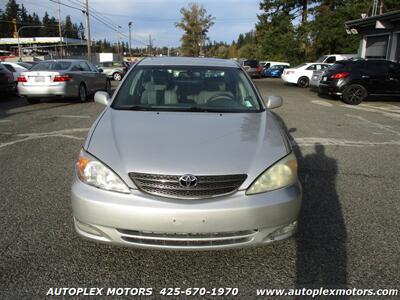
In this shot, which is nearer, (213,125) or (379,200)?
(213,125)

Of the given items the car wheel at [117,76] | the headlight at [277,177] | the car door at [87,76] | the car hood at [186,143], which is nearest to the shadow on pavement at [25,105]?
the car door at [87,76]

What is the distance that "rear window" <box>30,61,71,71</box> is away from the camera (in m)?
11.8

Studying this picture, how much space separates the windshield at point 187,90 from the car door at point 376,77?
412 inches

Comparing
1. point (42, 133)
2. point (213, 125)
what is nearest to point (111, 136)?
point (213, 125)

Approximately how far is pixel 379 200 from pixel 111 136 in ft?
10.2

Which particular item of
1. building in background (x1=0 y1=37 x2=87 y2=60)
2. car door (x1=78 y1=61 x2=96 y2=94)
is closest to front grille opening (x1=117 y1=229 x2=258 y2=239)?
car door (x1=78 y1=61 x2=96 y2=94)

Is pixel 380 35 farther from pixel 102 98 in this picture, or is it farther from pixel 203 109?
pixel 102 98

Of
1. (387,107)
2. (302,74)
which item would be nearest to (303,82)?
(302,74)

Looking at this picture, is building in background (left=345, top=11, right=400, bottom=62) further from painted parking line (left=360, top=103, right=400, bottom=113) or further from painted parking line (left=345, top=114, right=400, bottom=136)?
painted parking line (left=345, top=114, right=400, bottom=136)

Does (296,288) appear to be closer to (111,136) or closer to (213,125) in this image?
(213,125)

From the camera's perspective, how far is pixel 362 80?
13.1 meters

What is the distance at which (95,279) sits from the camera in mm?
2656

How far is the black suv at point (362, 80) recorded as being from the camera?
13.1 m

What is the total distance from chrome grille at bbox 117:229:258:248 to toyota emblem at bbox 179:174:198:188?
336 mm
